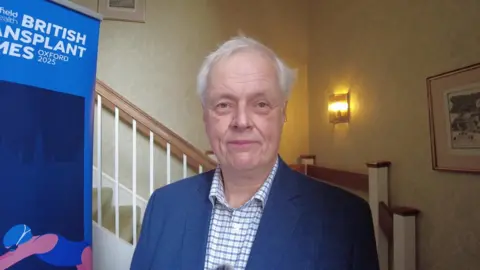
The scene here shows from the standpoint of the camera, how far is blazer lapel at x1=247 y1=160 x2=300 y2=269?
0.83 metres

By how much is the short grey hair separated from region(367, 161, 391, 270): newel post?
1641 millimetres

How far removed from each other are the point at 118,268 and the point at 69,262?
32.1 inches

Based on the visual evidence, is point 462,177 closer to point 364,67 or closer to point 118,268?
point 364,67

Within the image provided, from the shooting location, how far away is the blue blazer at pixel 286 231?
818 mm

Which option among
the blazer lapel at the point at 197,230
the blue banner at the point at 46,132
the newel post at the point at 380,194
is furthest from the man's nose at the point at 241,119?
the newel post at the point at 380,194

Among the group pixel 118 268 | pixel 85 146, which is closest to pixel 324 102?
pixel 118 268

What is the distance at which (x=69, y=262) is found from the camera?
1359 mm

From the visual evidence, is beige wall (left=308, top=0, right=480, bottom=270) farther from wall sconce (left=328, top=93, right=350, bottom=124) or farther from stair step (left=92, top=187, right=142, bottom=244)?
stair step (left=92, top=187, right=142, bottom=244)

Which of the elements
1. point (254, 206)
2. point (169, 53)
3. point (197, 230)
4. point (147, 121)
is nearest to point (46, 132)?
point (197, 230)

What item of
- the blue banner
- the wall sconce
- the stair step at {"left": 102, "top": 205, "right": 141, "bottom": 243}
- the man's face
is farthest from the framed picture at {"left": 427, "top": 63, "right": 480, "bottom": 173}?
the stair step at {"left": 102, "top": 205, "right": 141, "bottom": 243}

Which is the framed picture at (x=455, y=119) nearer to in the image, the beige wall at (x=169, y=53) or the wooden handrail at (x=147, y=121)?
the wooden handrail at (x=147, y=121)

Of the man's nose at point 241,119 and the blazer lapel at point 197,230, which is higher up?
the man's nose at point 241,119

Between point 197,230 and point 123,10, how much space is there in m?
2.69

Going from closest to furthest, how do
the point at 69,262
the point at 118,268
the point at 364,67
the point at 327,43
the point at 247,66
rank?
the point at 247,66
the point at 69,262
the point at 118,268
the point at 364,67
the point at 327,43
